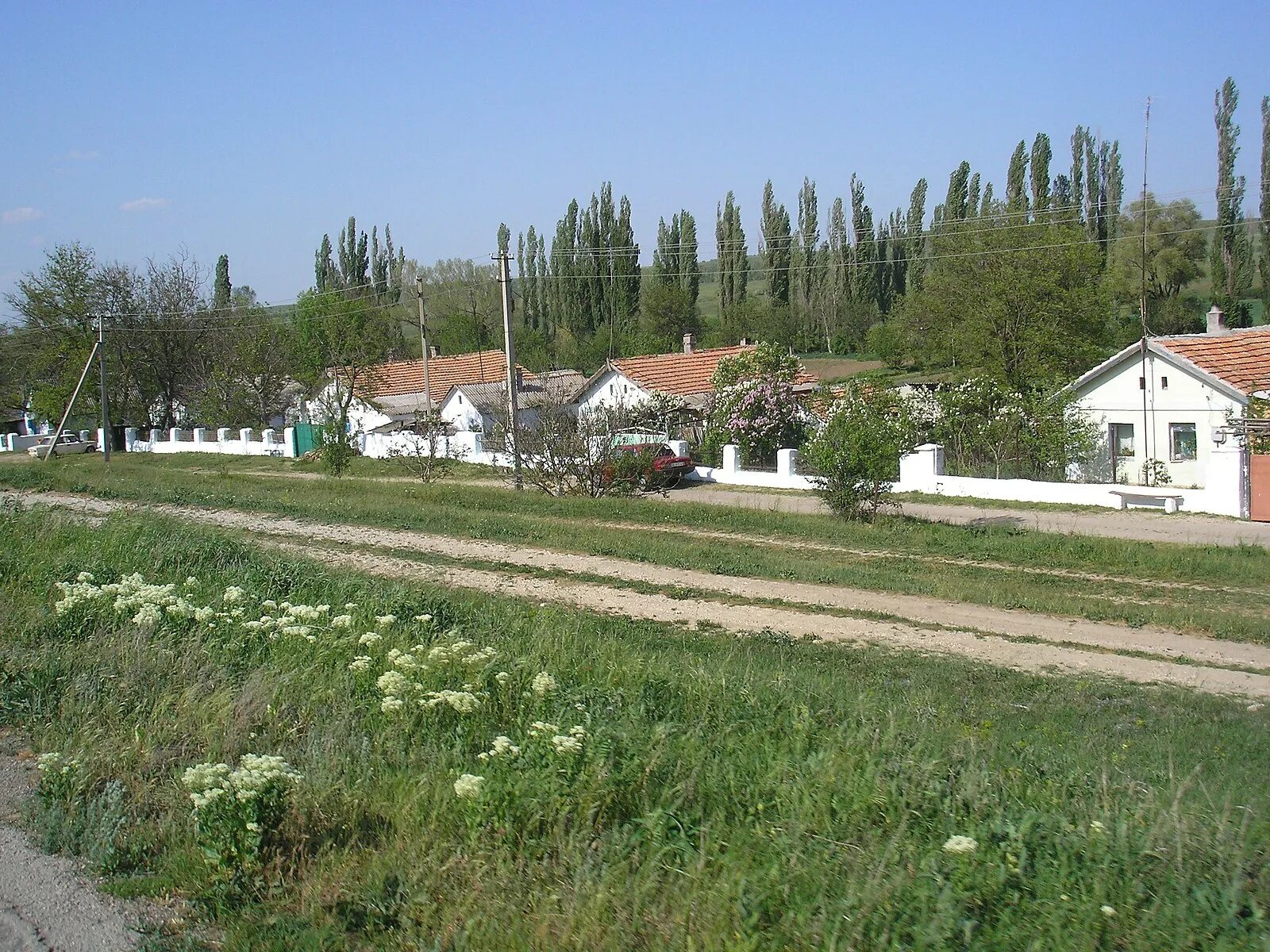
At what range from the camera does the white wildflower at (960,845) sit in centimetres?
407

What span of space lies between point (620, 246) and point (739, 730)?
75795mm

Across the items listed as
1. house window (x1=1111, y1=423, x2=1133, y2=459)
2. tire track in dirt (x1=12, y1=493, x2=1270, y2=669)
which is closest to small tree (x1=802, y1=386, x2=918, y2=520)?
tire track in dirt (x1=12, y1=493, x2=1270, y2=669)

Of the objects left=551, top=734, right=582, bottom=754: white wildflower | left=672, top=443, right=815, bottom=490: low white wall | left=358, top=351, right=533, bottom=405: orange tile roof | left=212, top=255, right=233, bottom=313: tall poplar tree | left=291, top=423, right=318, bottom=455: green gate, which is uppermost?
left=212, top=255, right=233, bottom=313: tall poplar tree

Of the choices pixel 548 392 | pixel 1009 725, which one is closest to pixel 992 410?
pixel 548 392

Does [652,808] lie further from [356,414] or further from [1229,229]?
[1229,229]

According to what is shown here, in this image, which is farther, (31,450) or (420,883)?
(31,450)

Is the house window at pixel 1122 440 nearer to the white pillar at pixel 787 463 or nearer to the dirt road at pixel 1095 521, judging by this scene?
the dirt road at pixel 1095 521

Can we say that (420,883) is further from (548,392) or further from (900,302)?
(900,302)

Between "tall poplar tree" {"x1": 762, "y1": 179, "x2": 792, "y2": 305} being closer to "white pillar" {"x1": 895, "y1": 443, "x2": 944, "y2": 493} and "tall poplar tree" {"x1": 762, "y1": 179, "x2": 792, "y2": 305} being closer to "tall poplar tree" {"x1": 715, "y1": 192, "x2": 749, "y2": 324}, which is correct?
"tall poplar tree" {"x1": 715, "y1": 192, "x2": 749, "y2": 324}

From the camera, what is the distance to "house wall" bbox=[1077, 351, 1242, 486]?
27203 mm

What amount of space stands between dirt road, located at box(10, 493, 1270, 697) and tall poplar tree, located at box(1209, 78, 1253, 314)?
56129 mm

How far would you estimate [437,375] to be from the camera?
5628 cm

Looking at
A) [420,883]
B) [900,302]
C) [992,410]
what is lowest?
[420,883]

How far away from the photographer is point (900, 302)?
61.8 meters
